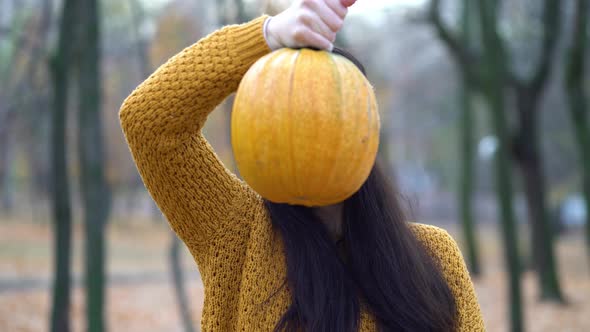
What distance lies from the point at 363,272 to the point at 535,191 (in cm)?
1076

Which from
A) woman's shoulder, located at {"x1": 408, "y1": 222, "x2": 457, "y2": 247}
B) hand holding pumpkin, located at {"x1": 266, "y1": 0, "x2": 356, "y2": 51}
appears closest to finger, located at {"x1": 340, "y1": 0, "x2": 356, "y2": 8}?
hand holding pumpkin, located at {"x1": 266, "y1": 0, "x2": 356, "y2": 51}

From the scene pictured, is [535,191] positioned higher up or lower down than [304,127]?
lower down

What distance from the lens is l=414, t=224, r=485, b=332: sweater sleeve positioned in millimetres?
1934

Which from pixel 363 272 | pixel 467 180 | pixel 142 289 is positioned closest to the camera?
pixel 363 272

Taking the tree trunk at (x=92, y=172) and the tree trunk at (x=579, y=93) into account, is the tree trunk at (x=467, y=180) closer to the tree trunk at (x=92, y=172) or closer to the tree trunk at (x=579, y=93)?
the tree trunk at (x=579, y=93)

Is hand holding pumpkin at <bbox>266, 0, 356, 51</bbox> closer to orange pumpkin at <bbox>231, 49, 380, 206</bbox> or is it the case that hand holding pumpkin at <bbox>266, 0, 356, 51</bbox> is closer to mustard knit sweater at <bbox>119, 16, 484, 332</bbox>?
orange pumpkin at <bbox>231, 49, 380, 206</bbox>

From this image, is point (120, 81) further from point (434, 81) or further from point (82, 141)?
point (434, 81)

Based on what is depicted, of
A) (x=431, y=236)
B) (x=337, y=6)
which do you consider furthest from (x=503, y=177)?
(x=337, y=6)

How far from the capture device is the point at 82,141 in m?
5.55

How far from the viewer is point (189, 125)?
178 centimetres

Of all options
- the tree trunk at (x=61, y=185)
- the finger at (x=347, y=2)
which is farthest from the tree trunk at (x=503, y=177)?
the finger at (x=347, y=2)

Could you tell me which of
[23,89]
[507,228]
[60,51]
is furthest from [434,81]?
→ [60,51]

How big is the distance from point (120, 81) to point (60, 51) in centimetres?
1075

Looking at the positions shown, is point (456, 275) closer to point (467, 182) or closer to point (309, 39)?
point (309, 39)
